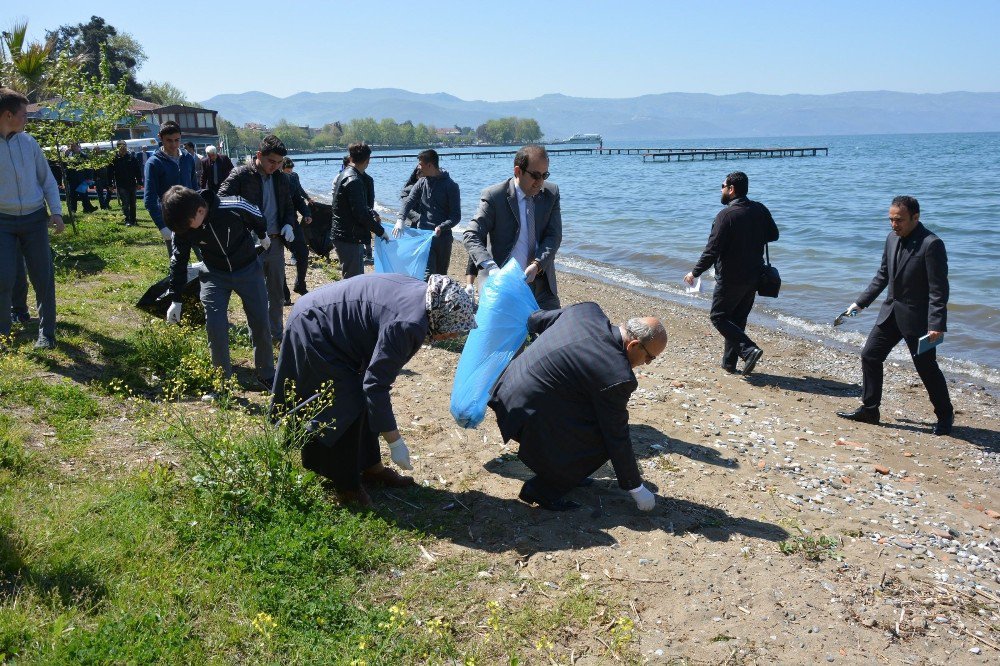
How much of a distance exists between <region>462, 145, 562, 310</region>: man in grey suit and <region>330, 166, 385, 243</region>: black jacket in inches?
87.3

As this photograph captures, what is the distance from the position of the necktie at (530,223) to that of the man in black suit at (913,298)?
2.96m

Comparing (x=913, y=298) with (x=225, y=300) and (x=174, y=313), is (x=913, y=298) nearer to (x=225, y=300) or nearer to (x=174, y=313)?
(x=225, y=300)

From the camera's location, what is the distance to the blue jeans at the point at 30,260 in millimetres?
5668

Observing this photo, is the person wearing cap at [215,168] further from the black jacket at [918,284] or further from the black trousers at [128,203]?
the black jacket at [918,284]

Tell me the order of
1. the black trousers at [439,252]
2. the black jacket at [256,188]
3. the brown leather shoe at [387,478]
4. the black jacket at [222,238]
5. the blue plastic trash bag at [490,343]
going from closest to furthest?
the brown leather shoe at [387,478] → the blue plastic trash bag at [490,343] → the black jacket at [222,238] → the black jacket at [256,188] → the black trousers at [439,252]

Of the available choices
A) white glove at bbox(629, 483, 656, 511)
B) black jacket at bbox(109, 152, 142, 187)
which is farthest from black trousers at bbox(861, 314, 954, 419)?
black jacket at bbox(109, 152, 142, 187)

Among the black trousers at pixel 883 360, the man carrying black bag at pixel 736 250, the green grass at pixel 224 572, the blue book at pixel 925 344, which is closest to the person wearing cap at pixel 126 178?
the green grass at pixel 224 572

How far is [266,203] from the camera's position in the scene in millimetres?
6574

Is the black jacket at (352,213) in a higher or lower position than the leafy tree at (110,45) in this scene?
lower

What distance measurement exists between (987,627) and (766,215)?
15.3 feet

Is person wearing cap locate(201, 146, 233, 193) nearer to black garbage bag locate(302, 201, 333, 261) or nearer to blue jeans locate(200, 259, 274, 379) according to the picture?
black garbage bag locate(302, 201, 333, 261)

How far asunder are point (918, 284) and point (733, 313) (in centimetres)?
197

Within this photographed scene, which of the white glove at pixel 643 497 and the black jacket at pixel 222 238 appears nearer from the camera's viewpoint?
the white glove at pixel 643 497

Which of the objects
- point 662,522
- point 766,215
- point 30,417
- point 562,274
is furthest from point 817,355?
point 30,417
